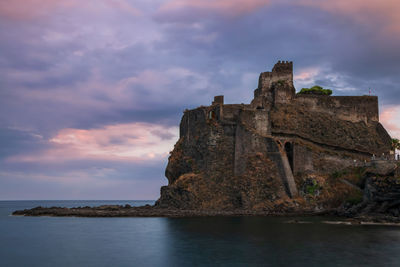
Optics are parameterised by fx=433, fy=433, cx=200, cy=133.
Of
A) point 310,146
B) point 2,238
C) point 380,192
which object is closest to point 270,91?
point 310,146

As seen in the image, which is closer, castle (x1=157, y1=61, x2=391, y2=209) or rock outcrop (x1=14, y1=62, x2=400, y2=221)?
rock outcrop (x1=14, y1=62, x2=400, y2=221)

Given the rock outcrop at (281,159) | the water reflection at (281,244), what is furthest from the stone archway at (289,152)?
the water reflection at (281,244)

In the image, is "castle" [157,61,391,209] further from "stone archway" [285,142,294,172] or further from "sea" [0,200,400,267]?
"sea" [0,200,400,267]

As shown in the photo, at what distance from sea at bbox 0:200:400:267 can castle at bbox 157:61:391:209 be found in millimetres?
8353

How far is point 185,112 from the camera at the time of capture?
198ft

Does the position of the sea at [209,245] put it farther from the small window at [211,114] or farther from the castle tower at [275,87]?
the castle tower at [275,87]

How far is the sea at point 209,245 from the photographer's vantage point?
25391 millimetres

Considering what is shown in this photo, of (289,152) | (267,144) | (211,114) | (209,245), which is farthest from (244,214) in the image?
(209,245)

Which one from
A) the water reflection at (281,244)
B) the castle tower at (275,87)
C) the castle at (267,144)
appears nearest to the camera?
the water reflection at (281,244)

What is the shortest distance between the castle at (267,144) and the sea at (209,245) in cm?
835

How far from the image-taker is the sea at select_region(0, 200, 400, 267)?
25391 millimetres

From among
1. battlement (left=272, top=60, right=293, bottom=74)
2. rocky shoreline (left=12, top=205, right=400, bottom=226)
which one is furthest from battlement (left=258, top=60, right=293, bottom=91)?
rocky shoreline (left=12, top=205, right=400, bottom=226)

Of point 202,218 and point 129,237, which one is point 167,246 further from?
point 202,218

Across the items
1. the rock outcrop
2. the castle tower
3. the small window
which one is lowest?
the rock outcrop
